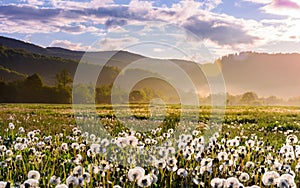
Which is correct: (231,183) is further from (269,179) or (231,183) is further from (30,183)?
(30,183)

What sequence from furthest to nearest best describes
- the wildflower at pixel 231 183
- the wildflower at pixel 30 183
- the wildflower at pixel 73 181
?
1. the wildflower at pixel 73 181
2. the wildflower at pixel 30 183
3. the wildflower at pixel 231 183

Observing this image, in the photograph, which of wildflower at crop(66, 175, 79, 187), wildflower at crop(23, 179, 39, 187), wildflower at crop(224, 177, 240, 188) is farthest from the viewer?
wildflower at crop(66, 175, 79, 187)

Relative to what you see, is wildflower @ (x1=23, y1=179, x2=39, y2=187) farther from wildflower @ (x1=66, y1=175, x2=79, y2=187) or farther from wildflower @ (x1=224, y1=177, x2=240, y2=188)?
wildflower @ (x1=224, y1=177, x2=240, y2=188)

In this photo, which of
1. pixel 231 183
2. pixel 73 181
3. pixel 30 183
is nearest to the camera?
pixel 231 183

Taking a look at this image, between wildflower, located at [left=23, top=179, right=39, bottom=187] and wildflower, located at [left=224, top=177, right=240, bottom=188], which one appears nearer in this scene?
wildflower, located at [left=224, top=177, right=240, bottom=188]

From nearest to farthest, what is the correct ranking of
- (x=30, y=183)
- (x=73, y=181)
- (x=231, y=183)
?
(x=231, y=183), (x=30, y=183), (x=73, y=181)

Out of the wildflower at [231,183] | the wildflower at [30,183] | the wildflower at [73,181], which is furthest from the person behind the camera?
the wildflower at [73,181]

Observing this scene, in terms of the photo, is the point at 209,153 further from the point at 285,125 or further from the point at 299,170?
the point at 285,125

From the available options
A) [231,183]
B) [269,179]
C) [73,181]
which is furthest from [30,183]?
[269,179]

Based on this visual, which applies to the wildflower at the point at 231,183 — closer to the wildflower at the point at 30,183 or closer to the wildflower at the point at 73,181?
the wildflower at the point at 73,181

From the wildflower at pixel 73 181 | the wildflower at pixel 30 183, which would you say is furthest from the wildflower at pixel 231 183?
the wildflower at pixel 30 183

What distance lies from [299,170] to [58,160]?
3.36m

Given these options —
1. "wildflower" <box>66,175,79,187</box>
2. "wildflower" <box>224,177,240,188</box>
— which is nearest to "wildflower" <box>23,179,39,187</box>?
"wildflower" <box>66,175,79,187</box>

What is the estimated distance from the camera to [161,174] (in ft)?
18.8
